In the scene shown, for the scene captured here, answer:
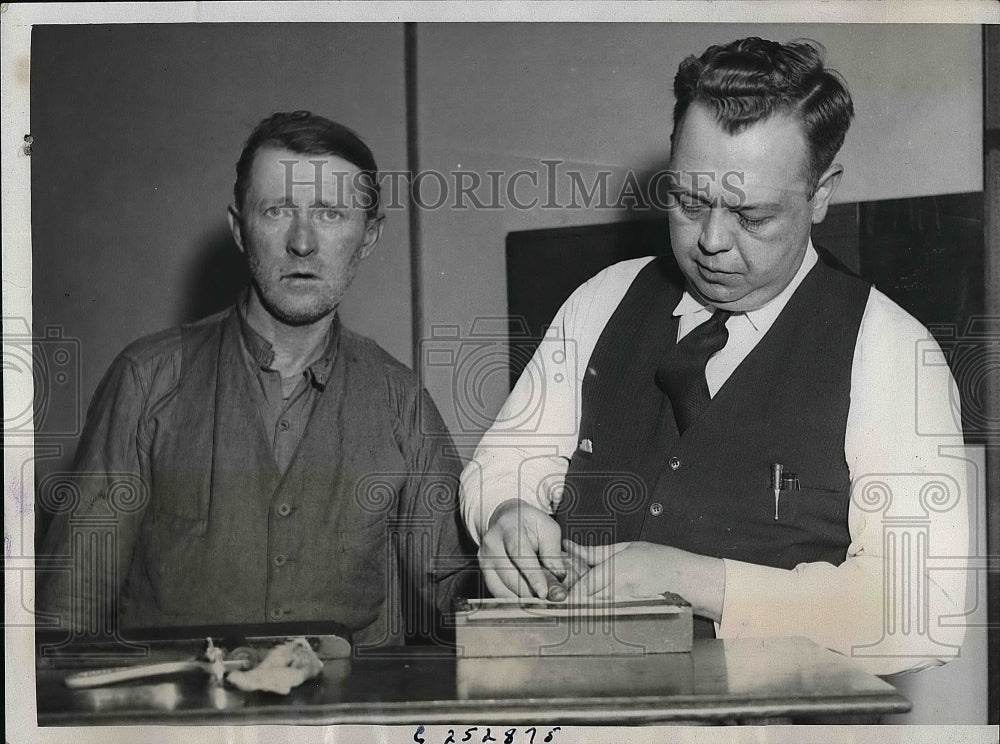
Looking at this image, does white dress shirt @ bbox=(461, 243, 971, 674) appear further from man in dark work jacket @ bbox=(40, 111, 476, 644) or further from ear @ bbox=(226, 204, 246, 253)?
ear @ bbox=(226, 204, 246, 253)

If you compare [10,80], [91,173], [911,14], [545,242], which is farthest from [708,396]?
[10,80]

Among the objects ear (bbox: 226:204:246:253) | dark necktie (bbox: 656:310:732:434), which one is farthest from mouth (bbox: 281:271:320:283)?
dark necktie (bbox: 656:310:732:434)

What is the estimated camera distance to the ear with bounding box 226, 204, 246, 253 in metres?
2.16

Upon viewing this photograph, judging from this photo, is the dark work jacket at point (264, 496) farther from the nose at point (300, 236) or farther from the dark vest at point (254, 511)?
the nose at point (300, 236)

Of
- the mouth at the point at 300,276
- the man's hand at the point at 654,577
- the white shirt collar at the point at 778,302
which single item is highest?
the mouth at the point at 300,276

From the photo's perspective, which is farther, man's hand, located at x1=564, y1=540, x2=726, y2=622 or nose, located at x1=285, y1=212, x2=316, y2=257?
nose, located at x1=285, y1=212, x2=316, y2=257

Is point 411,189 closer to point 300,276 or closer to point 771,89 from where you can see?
point 300,276

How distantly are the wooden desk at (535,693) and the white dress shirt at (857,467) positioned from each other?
10cm

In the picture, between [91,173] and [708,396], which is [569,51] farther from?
[91,173]

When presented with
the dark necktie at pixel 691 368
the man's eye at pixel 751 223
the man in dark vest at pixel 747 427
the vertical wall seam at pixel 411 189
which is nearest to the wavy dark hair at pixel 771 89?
the man in dark vest at pixel 747 427

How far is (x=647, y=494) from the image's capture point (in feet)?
6.82

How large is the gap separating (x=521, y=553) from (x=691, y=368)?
504mm

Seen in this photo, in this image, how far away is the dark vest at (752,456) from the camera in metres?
2.04

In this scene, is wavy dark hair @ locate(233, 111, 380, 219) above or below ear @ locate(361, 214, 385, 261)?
above
